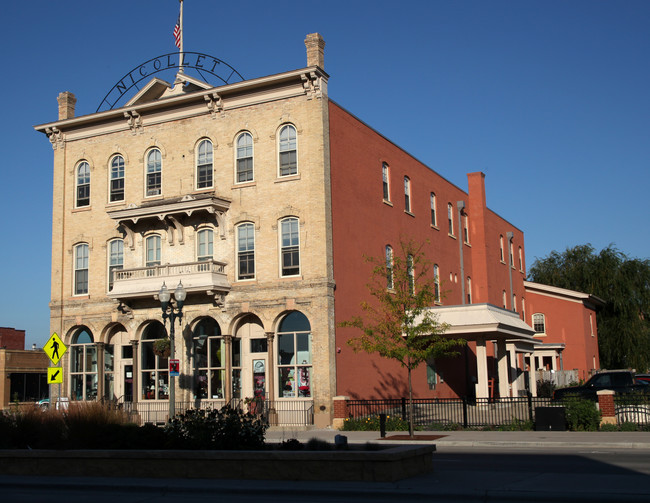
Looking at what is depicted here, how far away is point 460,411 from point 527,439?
9600mm

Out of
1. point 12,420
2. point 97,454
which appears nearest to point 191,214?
point 12,420

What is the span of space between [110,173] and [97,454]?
23.4 m

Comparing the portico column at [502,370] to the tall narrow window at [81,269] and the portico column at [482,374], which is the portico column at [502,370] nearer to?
the portico column at [482,374]

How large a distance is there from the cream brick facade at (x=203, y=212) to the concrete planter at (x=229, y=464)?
1537cm

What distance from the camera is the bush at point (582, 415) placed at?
2342 cm

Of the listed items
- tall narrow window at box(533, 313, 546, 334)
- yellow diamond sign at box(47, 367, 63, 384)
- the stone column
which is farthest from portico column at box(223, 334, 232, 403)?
tall narrow window at box(533, 313, 546, 334)

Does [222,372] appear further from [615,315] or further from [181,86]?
[615,315]

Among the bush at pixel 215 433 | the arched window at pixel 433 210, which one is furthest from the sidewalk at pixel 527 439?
the arched window at pixel 433 210

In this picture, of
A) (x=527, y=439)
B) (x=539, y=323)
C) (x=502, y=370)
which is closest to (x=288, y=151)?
(x=502, y=370)

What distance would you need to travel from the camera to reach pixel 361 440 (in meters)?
22.3

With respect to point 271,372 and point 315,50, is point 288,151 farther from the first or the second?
point 271,372

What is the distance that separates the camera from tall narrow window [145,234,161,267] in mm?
32906

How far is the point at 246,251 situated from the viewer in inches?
1229

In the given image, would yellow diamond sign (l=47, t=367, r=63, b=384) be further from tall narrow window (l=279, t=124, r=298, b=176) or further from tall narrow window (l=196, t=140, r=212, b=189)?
tall narrow window (l=279, t=124, r=298, b=176)
